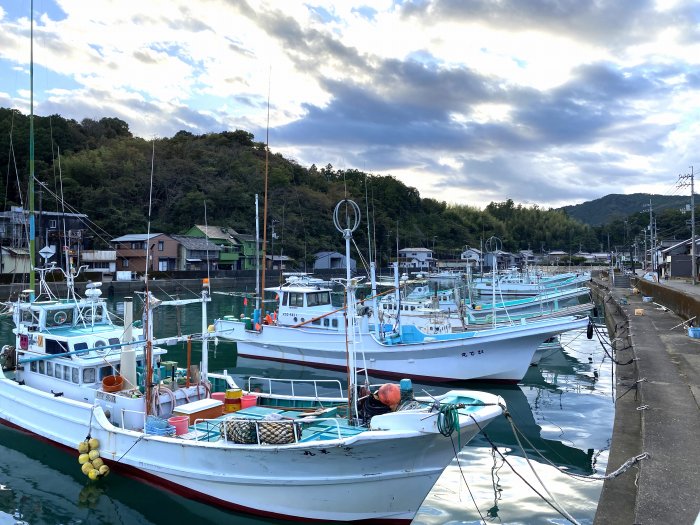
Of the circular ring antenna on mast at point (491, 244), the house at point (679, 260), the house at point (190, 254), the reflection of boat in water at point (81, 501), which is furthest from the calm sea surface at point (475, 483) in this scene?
the house at point (190, 254)

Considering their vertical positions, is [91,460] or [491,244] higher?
[491,244]

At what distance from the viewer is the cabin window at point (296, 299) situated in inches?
867

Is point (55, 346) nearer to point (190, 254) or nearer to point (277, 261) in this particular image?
point (190, 254)

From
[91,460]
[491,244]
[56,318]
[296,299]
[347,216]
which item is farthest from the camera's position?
[491,244]

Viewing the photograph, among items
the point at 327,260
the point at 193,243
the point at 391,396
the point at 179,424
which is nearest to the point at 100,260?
the point at 193,243

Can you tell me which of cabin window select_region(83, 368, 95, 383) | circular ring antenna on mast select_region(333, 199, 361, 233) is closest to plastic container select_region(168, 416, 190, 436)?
cabin window select_region(83, 368, 95, 383)

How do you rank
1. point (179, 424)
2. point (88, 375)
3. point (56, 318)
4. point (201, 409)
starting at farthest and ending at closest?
point (56, 318), point (88, 375), point (201, 409), point (179, 424)

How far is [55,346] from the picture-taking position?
41.3ft

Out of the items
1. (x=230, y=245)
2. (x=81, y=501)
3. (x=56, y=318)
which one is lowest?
(x=81, y=501)

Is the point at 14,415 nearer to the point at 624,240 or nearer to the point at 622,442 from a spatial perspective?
the point at 622,442

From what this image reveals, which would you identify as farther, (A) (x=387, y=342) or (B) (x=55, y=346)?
(A) (x=387, y=342)

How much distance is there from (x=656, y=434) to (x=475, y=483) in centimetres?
359

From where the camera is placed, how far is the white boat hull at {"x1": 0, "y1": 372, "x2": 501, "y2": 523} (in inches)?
319

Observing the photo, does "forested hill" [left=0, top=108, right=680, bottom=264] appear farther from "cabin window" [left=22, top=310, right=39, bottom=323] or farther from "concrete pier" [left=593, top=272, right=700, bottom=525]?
"cabin window" [left=22, top=310, right=39, bottom=323]
